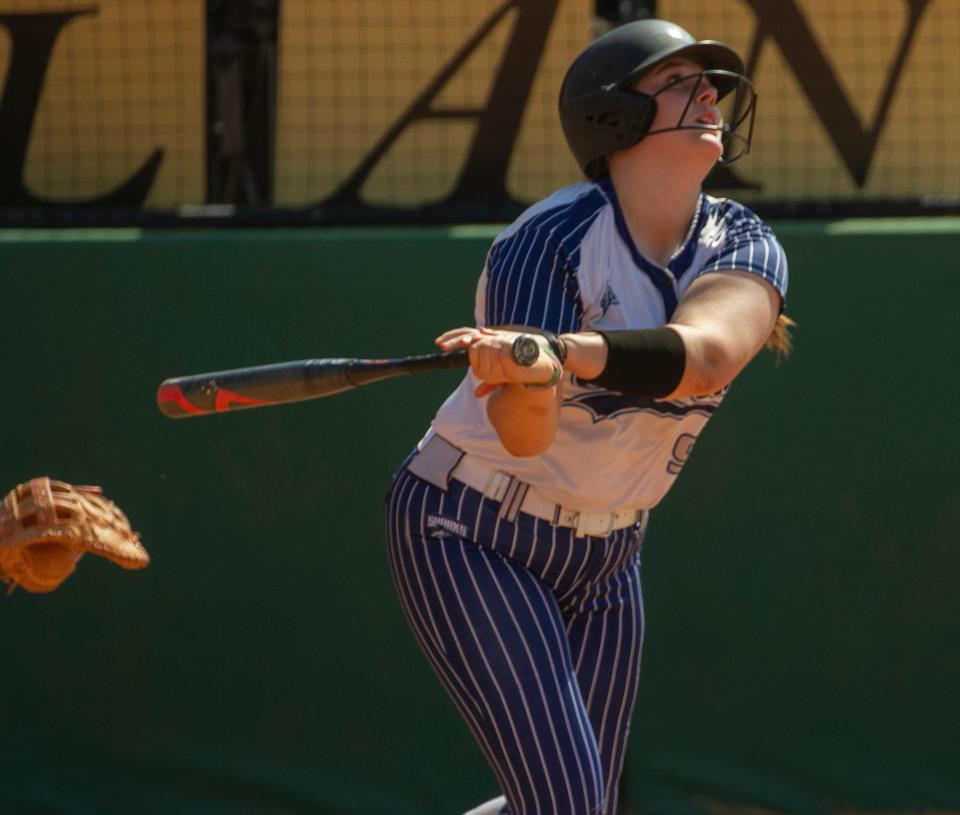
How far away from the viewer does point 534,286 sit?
8.29 ft

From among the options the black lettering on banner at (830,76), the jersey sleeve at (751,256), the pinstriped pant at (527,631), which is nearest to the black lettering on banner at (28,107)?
the black lettering on banner at (830,76)

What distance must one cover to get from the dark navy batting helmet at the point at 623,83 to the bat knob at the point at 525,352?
0.65m

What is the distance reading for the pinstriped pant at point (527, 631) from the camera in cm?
255

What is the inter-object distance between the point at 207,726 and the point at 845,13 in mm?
2767

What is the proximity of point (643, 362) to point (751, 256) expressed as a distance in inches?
15.2

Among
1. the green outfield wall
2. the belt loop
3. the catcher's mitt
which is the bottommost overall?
the green outfield wall

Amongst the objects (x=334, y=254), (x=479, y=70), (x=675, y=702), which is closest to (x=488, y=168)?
(x=479, y=70)

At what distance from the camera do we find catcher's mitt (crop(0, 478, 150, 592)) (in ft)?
8.79

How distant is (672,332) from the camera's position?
95.9 inches

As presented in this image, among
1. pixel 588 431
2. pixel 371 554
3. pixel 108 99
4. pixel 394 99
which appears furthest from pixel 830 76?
pixel 588 431

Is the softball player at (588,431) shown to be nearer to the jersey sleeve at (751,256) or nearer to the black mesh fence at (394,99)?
the jersey sleeve at (751,256)

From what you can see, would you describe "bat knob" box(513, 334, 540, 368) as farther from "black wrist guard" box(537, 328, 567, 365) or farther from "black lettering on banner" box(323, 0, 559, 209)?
"black lettering on banner" box(323, 0, 559, 209)

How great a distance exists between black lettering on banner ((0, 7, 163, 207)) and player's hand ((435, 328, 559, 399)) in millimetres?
2823

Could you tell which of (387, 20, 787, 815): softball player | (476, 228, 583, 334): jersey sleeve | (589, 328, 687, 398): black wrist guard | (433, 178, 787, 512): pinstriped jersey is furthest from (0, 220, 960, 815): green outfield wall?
(589, 328, 687, 398): black wrist guard
